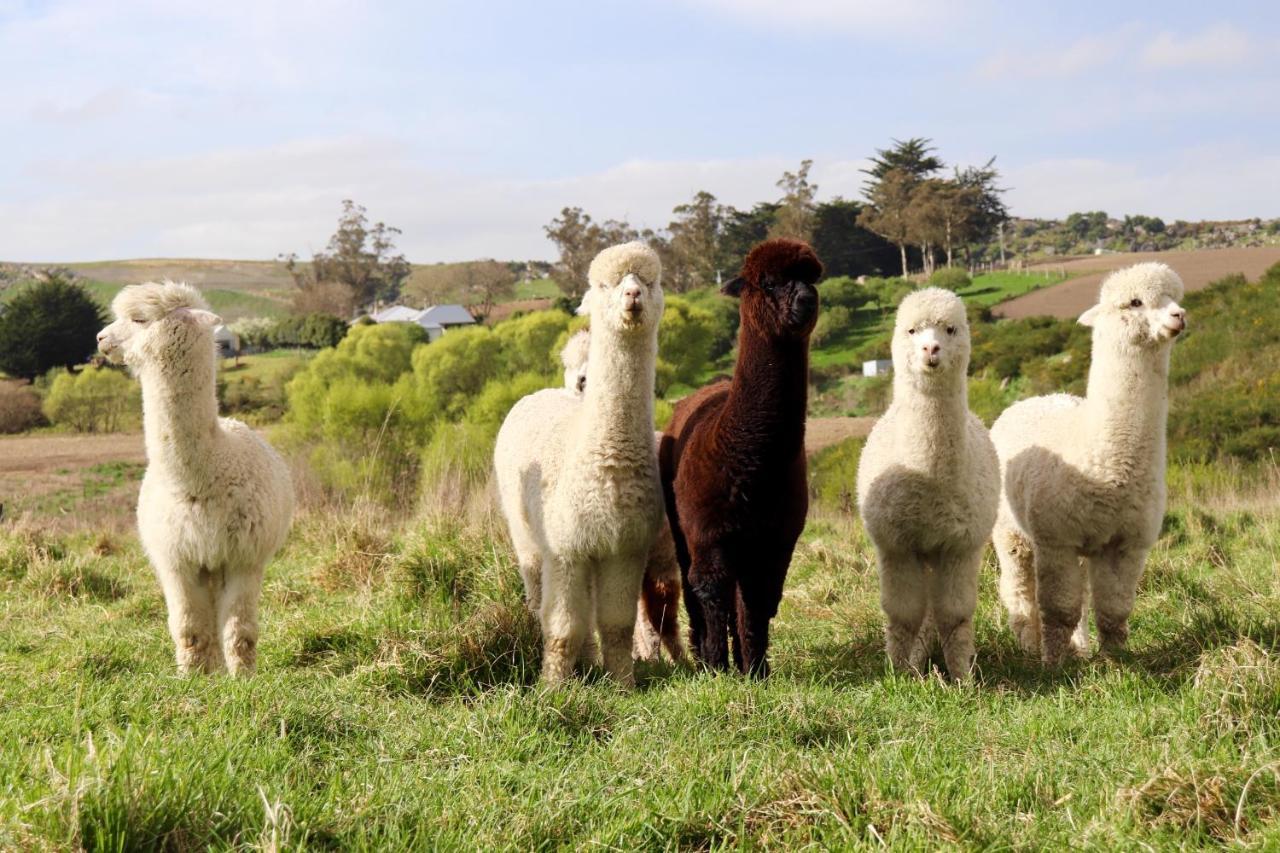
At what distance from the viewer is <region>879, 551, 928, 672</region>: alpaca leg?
19.4 ft

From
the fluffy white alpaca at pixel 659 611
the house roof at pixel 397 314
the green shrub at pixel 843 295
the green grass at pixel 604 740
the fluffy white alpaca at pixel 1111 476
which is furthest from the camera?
the house roof at pixel 397 314

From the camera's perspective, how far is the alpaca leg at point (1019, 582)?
6.93 meters

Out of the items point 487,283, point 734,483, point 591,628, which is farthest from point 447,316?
point 734,483

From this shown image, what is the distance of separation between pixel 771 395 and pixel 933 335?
0.94 m

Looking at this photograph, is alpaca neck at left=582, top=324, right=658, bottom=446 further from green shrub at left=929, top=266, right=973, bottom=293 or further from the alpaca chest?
green shrub at left=929, top=266, right=973, bottom=293

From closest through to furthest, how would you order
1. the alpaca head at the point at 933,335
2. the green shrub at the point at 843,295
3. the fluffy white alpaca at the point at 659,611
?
the alpaca head at the point at 933,335
the fluffy white alpaca at the point at 659,611
the green shrub at the point at 843,295

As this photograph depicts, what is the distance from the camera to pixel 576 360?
295 inches

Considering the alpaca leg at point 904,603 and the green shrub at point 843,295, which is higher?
the green shrub at point 843,295

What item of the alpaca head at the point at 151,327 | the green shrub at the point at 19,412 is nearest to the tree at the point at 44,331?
the green shrub at the point at 19,412

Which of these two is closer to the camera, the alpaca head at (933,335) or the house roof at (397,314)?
the alpaca head at (933,335)

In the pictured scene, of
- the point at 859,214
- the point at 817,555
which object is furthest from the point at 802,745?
the point at 859,214

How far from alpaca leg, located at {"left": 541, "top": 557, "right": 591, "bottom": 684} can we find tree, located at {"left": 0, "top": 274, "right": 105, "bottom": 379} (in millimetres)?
55994

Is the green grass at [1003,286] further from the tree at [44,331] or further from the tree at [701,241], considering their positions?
the tree at [44,331]

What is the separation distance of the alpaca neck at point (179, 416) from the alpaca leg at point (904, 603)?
12.3 ft
